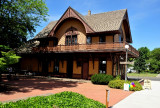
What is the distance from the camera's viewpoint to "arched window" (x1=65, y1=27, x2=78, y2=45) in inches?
880

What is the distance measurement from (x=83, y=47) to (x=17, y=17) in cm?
1071

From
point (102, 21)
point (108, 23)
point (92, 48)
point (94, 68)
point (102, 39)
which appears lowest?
point (94, 68)

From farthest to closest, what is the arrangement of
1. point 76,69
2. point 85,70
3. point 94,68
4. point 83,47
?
point 76,69
point 85,70
point 94,68
point 83,47

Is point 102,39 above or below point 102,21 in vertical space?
below

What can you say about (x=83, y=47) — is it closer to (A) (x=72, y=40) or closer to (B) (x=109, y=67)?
(A) (x=72, y=40)

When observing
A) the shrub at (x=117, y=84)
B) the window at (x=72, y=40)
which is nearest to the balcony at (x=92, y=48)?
the window at (x=72, y=40)

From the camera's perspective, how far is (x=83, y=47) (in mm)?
19516

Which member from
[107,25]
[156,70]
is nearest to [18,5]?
[107,25]

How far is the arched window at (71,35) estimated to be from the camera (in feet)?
73.3

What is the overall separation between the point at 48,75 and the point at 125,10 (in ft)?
55.6

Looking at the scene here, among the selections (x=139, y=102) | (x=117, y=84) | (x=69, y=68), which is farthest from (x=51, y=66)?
(x=139, y=102)

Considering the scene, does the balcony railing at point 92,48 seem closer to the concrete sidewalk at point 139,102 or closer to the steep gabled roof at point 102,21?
the steep gabled roof at point 102,21

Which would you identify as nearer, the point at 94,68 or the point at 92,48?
the point at 92,48

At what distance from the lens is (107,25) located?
1962 cm
